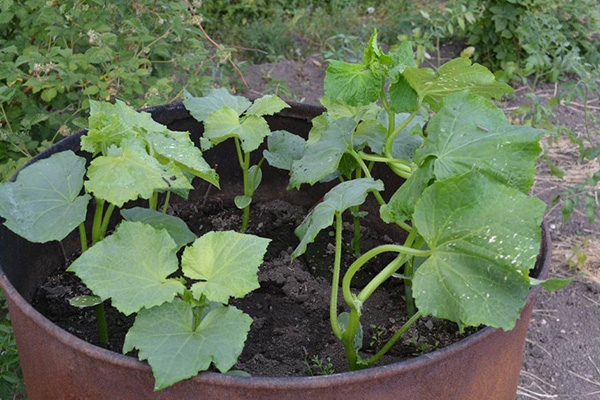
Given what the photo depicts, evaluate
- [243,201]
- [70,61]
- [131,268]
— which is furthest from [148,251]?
[70,61]

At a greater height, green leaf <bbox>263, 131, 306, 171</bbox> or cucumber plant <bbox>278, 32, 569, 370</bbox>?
cucumber plant <bbox>278, 32, 569, 370</bbox>

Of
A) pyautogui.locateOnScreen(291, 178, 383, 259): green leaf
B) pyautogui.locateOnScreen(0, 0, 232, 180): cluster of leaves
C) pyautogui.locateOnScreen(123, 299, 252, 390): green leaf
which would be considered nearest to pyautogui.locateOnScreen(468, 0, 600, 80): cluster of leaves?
pyautogui.locateOnScreen(0, 0, 232, 180): cluster of leaves

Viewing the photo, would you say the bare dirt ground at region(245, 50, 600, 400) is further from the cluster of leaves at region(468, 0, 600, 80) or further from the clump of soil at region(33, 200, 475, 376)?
the clump of soil at region(33, 200, 475, 376)

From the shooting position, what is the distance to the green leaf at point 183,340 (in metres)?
1.07

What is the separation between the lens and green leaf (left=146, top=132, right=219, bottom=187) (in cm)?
139

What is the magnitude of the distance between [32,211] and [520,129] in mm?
960

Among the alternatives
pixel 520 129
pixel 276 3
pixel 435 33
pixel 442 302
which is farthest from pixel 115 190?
pixel 276 3

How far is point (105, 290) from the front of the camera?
3.92 feet

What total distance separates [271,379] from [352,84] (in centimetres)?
70

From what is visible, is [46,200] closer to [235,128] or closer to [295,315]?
[235,128]

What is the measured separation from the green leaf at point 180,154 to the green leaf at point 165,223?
0.15 meters

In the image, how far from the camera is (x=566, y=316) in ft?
8.79

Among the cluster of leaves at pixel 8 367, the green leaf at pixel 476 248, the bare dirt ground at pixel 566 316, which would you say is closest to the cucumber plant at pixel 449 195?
the green leaf at pixel 476 248

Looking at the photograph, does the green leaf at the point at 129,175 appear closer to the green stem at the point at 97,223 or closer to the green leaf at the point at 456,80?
the green stem at the point at 97,223
